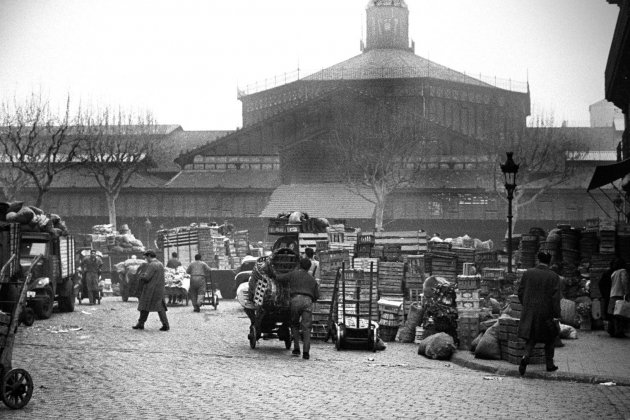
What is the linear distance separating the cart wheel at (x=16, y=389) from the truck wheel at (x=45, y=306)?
1475 cm

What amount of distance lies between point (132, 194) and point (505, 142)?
26.7 m

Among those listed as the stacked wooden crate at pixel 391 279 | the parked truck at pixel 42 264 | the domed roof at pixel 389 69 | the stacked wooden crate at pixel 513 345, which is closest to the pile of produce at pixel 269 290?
the stacked wooden crate at pixel 513 345

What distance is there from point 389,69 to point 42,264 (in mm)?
60719

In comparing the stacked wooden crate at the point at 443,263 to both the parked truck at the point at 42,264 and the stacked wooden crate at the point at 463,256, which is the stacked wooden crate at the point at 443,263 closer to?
the stacked wooden crate at the point at 463,256

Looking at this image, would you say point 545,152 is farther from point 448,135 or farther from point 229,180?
point 229,180

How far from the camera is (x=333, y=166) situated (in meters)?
74.1

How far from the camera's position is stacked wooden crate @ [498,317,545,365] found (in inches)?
695

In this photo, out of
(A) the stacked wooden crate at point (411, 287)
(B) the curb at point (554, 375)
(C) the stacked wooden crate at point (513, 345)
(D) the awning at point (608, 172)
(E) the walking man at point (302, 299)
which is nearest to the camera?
(B) the curb at point (554, 375)

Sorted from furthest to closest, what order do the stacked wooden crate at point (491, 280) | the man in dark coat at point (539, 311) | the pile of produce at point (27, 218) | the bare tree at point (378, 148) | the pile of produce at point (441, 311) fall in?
the bare tree at point (378, 148), the pile of produce at point (27, 218), the stacked wooden crate at point (491, 280), the pile of produce at point (441, 311), the man in dark coat at point (539, 311)

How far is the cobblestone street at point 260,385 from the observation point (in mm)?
12289

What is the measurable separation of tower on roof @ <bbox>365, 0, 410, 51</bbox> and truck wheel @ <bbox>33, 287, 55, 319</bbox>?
70.4m

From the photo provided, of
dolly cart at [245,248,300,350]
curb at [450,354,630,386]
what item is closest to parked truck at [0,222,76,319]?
dolly cart at [245,248,300,350]

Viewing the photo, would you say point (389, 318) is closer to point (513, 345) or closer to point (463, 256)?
point (513, 345)

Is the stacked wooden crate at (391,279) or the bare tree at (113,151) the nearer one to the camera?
the stacked wooden crate at (391,279)
